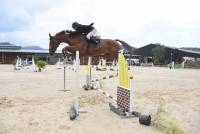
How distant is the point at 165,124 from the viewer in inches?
255

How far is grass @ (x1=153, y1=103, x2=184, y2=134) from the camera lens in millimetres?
5949

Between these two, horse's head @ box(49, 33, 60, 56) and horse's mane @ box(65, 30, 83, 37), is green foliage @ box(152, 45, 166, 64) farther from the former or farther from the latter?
horse's head @ box(49, 33, 60, 56)

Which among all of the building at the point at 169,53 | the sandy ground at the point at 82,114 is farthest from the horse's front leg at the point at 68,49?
the building at the point at 169,53

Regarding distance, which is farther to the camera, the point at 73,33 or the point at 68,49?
the point at 73,33

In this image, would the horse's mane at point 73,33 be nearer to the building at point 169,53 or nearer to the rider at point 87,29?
the rider at point 87,29

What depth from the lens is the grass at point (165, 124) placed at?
5949 mm

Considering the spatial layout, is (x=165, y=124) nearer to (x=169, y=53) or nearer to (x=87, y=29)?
(x=87, y=29)

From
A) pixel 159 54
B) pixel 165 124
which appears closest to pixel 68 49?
pixel 165 124

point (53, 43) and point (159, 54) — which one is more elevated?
point (159, 54)

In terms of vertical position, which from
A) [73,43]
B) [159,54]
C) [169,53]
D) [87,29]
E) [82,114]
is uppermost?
[169,53]

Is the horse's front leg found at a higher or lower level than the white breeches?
lower

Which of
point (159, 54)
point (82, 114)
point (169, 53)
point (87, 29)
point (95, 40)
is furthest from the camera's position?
point (169, 53)

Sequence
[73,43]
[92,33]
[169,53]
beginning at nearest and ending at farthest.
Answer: [73,43] → [92,33] → [169,53]

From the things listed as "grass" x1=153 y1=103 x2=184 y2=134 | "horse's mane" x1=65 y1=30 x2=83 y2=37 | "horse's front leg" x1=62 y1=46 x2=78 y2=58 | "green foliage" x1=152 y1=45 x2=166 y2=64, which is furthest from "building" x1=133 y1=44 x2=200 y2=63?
"grass" x1=153 y1=103 x2=184 y2=134
